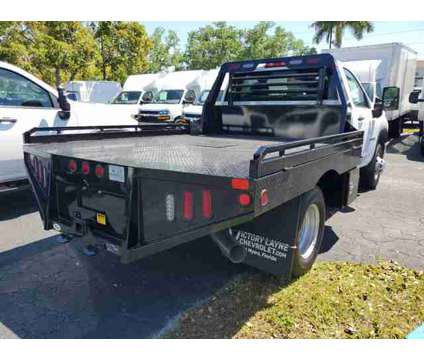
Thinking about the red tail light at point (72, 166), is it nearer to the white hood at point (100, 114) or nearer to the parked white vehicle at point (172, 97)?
the white hood at point (100, 114)

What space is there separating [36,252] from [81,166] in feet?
5.57

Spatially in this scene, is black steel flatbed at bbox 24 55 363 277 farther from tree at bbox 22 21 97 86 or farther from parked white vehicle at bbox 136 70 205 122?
tree at bbox 22 21 97 86

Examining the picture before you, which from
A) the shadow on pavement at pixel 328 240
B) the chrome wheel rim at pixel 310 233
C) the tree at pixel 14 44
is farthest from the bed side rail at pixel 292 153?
the tree at pixel 14 44

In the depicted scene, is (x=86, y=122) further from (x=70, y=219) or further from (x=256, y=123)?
(x=70, y=219)

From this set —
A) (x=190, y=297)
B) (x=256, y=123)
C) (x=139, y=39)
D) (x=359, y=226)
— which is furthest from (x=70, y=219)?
(x=139, y=39)

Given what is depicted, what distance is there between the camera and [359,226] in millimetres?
4742

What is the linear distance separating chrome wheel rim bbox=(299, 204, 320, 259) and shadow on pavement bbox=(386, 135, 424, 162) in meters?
7.83

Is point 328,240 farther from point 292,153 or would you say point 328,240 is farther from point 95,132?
point 95,132

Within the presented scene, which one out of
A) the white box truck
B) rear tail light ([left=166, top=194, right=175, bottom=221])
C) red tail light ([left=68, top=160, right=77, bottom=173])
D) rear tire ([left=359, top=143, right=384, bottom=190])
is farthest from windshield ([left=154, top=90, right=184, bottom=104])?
rear tail light ([left=166, top=194, right=175, bottom=221])

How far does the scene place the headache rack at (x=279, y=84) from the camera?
4715 millimetres

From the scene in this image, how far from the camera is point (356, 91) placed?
5168 millimetres

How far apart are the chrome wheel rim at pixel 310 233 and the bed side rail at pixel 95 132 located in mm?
2523

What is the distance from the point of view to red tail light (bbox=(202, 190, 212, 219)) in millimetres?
2236

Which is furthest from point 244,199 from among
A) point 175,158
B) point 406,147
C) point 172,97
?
point 172,97
